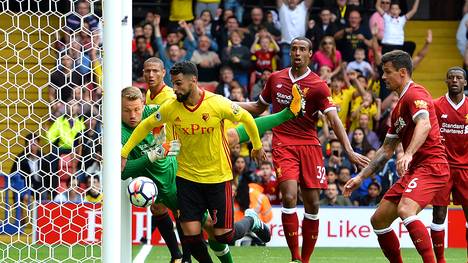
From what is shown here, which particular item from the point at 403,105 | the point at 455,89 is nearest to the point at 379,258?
the point at 455,89

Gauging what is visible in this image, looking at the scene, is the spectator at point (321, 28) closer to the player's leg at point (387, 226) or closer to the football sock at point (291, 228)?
the football sock at point (291, 228)

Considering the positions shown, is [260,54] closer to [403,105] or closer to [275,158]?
[275,158]

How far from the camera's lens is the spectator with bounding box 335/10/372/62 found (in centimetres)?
1895

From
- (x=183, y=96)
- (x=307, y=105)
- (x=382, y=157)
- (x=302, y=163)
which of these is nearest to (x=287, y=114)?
(x=307, y=105)

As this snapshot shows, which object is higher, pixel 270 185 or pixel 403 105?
pixel 403 105

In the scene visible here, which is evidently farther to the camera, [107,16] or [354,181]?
[354,181]

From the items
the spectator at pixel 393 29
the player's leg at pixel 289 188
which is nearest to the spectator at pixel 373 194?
the spectator at pixel 393 29

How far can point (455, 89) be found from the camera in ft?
40.8

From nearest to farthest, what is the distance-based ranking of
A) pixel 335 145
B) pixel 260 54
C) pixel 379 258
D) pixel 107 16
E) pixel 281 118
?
pixel 107 16, pixel 281 118, pixel 379 258, pixel 335 145, pixel 260 54

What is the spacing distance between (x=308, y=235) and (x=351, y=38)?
8.11m

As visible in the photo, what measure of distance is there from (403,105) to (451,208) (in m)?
7.00

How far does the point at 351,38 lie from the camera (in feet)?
62.2

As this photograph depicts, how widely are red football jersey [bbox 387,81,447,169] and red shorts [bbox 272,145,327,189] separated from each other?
Result: 1.74 meters

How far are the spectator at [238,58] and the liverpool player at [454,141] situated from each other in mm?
6431
